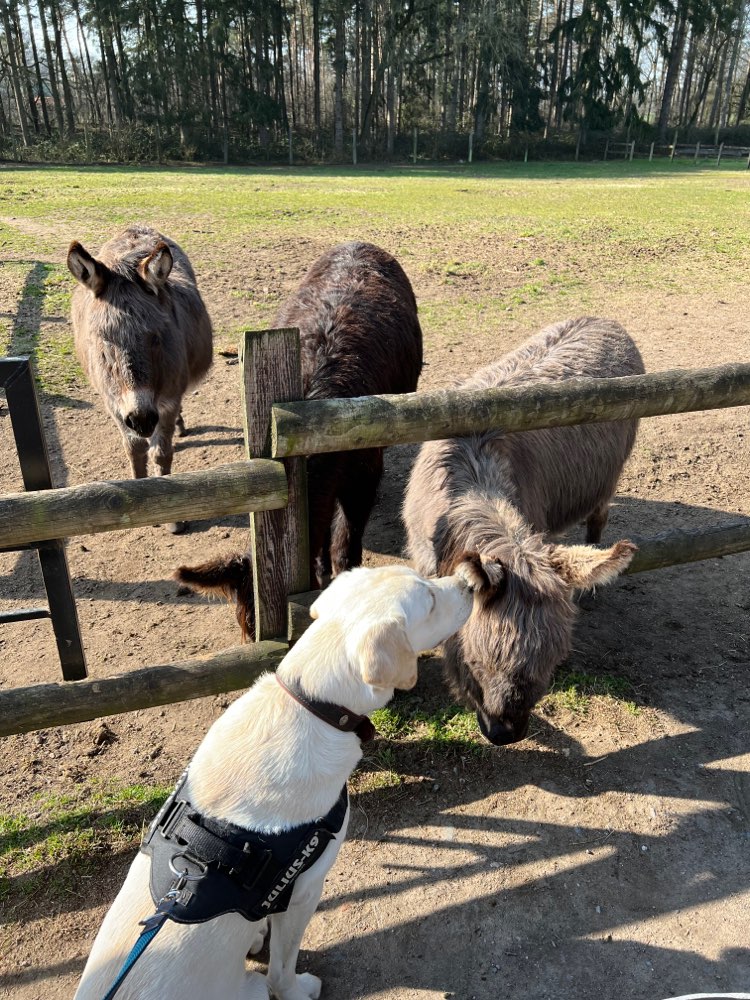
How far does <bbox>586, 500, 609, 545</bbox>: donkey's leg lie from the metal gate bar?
10.8ft

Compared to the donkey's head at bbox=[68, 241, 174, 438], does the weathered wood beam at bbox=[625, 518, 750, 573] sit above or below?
below

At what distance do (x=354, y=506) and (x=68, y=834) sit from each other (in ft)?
7.57

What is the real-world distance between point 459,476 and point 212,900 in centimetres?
210

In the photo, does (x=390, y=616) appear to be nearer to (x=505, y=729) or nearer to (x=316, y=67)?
(x=505, y=729)

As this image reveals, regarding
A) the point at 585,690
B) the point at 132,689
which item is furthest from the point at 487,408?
the point at 132,689

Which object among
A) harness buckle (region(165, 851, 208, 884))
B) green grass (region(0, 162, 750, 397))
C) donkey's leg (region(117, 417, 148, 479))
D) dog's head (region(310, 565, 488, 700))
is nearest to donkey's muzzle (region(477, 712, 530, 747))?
dog's head (region(310, 565, 488, 700))

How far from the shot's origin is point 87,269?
14.7 ft

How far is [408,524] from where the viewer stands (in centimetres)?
365

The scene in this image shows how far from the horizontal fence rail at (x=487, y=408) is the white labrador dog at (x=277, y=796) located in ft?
2.02

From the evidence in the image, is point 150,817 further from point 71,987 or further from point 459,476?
point 459,476

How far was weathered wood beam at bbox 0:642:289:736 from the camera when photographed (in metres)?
2.68

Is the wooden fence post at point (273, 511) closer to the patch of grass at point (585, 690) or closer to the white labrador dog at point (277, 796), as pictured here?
the white labrador dog at point (277, 796)

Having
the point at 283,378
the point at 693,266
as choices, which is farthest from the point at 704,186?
the point at 283,378

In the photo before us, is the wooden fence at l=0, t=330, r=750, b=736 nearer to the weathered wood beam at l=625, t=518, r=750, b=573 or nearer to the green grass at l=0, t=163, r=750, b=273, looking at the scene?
the weathered wood beam at l=625, t=518, r=750, b=573
